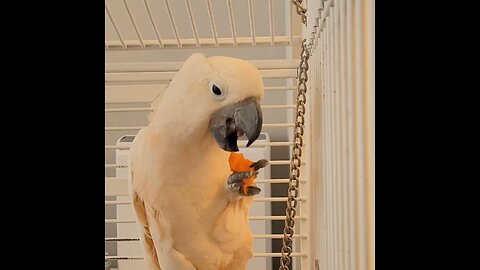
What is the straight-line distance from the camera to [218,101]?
625 mm

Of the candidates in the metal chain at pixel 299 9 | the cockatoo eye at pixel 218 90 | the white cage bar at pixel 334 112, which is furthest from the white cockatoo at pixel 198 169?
the metal chain at pixel 299 9

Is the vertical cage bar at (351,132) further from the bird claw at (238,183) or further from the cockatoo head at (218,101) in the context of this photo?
the bird claw at (238,183)

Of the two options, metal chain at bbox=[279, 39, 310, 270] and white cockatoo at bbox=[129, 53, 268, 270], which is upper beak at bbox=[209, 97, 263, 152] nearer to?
white cockatoo at bbox=[129, 53, 268, 270]

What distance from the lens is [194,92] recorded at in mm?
649

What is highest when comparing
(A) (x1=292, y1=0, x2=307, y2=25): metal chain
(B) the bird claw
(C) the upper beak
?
(A) (x1=292, y1=0, x2=307, y2=25): metal chain

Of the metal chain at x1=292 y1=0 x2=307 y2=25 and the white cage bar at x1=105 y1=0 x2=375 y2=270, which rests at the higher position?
the metal chain at x1=292 y1=0 x2=307 y2=25

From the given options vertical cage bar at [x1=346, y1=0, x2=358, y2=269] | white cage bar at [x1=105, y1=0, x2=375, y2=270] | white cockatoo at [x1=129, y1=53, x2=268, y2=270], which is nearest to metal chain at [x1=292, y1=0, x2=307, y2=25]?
white cage bar at [x1=105, y1=0, x2=375, y2=270]

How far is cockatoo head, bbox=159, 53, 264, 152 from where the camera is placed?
606 millimetres

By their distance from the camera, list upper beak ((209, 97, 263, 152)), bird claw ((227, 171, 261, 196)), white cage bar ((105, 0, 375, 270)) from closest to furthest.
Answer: white cage bar ((105, 0, 375, 270)) < upper beak ((209, 97, 263, 152)) < bird claw ((227, 171, 261, 196))

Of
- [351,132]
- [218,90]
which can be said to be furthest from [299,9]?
[351,132]

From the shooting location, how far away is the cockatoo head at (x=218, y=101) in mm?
606

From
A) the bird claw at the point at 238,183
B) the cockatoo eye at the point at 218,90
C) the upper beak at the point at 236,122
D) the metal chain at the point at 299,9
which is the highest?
the metal chain at the point at 299,9

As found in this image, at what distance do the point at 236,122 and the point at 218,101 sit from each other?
0.04 metres

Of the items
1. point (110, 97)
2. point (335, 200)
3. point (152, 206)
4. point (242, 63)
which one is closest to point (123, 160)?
point (110, 97)
